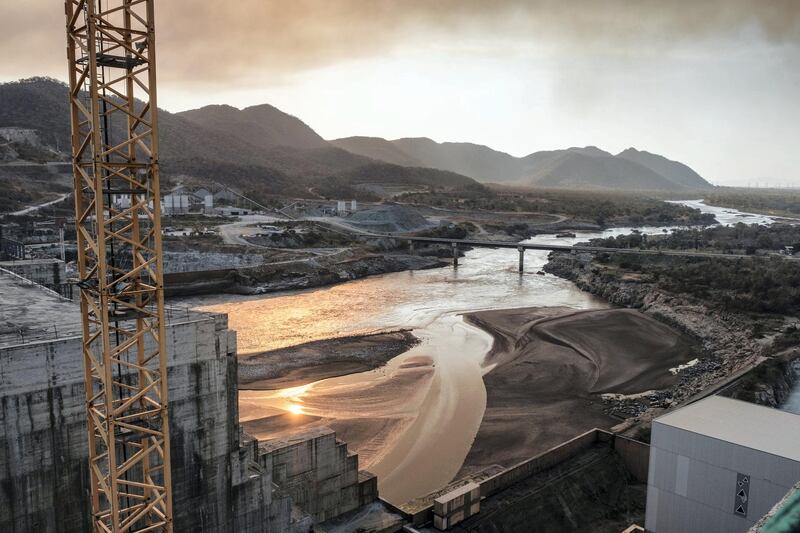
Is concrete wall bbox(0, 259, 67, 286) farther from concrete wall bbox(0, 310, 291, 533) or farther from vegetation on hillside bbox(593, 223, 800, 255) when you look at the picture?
vegetation on hillside bbox(593, 223, 800, 255)

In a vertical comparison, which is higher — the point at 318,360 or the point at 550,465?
the point at 318,360

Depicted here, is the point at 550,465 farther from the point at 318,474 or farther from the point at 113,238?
the point at 113,238

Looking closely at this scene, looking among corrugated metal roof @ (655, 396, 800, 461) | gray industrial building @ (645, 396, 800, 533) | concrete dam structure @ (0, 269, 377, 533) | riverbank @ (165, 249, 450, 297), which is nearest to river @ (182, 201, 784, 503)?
riverbank @ (165, 249, 450, 297)

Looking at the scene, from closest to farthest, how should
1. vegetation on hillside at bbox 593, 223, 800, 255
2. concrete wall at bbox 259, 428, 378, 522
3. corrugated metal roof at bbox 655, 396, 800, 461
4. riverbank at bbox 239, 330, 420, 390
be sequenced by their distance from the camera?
corrugated metal roof at bbox 655, 396, 800, 461 → concrete wall at bbox 259, 428, 378, 522 → riverbank at bbox 239, 330, 420, 390 → vegetation on hillside at bbox 593, 223, 800, 255

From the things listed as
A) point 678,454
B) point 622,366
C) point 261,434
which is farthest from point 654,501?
point 622,366

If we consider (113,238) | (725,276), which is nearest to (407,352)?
(113,238)
